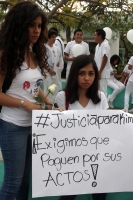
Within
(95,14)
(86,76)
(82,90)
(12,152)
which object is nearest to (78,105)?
(82,90)

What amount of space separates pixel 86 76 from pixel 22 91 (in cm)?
63

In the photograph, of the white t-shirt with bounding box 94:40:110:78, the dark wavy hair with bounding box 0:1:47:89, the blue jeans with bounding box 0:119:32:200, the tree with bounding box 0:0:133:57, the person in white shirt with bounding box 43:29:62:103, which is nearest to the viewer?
the dark wavy hair with bounding box 0:1:47:89

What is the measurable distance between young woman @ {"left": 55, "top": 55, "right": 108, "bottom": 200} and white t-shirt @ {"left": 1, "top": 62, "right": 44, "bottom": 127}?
466 mm

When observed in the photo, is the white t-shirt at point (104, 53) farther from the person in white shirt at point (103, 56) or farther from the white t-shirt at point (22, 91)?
the white t-shirt at point (22, 91)

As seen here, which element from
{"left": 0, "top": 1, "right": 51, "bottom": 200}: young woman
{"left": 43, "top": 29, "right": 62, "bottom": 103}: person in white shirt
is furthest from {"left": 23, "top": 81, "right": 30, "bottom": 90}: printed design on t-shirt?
{"left": 43, "top": 29, "right": 62, "bottom": 103}: person in white shirt

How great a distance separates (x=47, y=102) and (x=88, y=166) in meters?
0.52

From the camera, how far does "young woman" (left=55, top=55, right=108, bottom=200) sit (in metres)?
2.31

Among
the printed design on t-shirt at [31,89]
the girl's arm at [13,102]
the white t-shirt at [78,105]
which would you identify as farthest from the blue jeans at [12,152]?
the white t-shirt at [78,105]

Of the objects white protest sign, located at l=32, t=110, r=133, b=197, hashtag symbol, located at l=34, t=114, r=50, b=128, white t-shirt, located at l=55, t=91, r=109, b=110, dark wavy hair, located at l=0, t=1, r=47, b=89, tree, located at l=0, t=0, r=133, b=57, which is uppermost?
tree, located at l=0, t=0, r=133, b=57

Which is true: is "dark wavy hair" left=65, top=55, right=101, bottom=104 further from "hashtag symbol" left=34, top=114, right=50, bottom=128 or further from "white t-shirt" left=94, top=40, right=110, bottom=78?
"white t-shirt" left=94, top=40, right=110, bottom=78

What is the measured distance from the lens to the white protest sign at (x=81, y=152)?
2020mm

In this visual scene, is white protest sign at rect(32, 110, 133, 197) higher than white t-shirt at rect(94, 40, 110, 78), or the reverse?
white t-shirt at rect(94, 40, 110, 78)

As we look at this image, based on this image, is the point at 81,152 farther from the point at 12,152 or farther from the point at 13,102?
the point at 13,102

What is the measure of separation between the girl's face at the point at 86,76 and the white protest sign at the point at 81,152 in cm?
26
